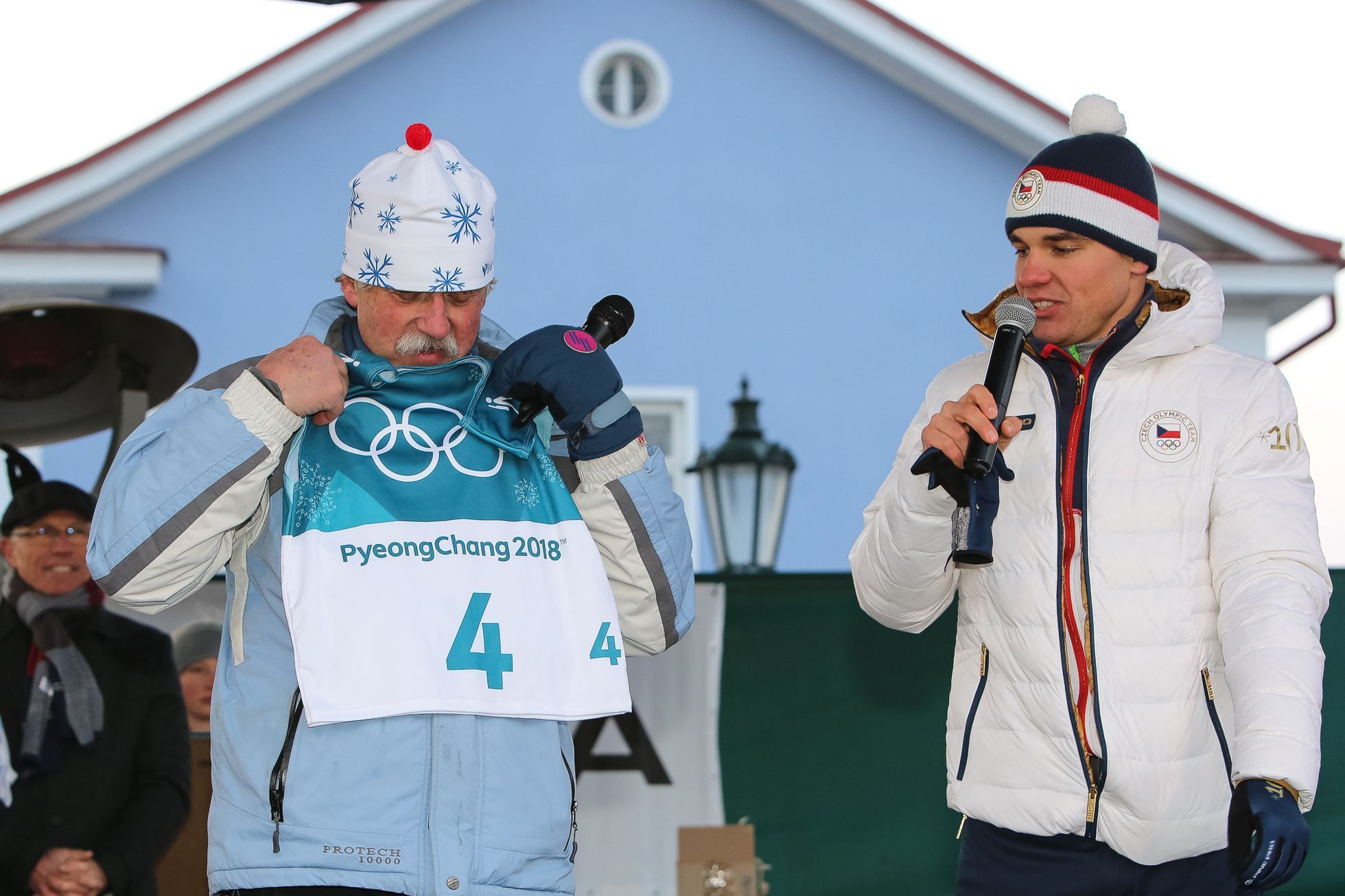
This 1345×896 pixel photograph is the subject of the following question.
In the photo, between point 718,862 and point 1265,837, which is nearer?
point 1265,837

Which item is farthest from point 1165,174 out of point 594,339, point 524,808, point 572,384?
point 524,808

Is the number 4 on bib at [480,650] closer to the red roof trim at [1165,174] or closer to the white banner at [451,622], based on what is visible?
the white banner at [451,622]

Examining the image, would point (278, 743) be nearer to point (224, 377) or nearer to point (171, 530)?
point (171, 530)

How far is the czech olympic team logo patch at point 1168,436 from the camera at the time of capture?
9.14 feet

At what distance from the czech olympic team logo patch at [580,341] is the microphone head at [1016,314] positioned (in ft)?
2.26

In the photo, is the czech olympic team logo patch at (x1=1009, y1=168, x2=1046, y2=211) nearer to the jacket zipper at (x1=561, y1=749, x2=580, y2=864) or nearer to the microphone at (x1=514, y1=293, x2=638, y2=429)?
the microphone at (x1=514, y1=293, x2=638, y2=429)

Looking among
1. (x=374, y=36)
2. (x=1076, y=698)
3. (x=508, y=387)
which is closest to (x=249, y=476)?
(x=508, y=387)

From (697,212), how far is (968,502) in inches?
333

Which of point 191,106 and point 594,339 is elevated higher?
point 191,106

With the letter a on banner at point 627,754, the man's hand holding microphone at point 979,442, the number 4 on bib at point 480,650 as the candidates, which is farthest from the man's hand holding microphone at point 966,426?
the letter a on banner at point 627,754

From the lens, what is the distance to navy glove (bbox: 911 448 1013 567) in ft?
8.35

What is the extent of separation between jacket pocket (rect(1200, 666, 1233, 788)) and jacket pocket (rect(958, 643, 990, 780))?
1.21 feet

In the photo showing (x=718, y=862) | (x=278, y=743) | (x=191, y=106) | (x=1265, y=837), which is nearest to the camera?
(x=1265, y=837)

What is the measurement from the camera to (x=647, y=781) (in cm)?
430
